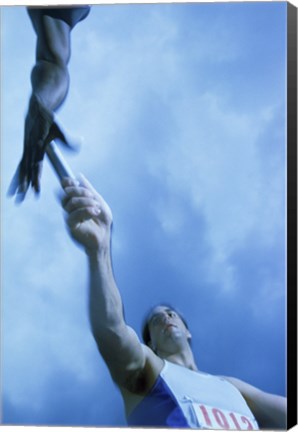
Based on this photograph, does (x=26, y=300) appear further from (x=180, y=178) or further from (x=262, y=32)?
(x=262, y=32)

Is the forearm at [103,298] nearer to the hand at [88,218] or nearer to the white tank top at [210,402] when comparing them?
the hand at [88,218]

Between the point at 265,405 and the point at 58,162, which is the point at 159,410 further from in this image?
the point at 58,162

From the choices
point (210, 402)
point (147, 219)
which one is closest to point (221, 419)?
point (210, 402)

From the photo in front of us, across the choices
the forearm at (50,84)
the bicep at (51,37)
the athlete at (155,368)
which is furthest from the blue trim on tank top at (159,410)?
the bicep at (51,37)

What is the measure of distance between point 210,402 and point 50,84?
4.83 feet

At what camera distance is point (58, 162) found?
163 inches

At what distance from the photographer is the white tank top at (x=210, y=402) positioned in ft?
13.0

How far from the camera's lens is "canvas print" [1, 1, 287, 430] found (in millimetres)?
3992

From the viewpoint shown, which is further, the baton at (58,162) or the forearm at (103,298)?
the baton at (58,162)

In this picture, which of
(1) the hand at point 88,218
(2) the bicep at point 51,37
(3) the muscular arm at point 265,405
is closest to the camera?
(3) the muscular arm at point 265,405

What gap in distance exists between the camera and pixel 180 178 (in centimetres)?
408

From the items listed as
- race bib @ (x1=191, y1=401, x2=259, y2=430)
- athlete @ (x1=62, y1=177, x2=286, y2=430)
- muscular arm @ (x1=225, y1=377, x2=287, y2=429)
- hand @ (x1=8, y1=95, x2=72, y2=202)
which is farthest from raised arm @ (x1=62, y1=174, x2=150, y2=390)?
muscular arm @ (x1=225, y1=377, x2=287, y2=429)

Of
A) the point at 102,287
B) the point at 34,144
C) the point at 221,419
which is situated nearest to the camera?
the point at 221,419

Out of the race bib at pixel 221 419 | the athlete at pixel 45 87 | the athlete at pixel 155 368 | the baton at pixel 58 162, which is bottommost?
the race bib at pixel 221 419
